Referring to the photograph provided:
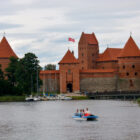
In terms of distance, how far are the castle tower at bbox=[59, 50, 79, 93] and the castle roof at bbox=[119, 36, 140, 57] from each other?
9166mm

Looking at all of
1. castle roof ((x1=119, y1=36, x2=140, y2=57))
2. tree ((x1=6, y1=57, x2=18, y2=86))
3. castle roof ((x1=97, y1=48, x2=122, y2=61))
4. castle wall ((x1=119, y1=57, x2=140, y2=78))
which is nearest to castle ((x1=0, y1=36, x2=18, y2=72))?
tree ((x1=6, y1=57, x2=18, y2=86))

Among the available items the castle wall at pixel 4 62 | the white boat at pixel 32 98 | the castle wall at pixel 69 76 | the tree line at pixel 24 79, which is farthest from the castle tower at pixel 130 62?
the white boat at pixel 32 98

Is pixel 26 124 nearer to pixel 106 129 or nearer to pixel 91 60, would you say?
pixel 106 129

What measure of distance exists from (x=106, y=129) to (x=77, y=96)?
145 feet

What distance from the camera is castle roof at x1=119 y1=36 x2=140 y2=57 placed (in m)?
98.0

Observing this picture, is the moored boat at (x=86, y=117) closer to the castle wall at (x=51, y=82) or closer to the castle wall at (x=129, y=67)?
the castle wall at (x=51, y=82)

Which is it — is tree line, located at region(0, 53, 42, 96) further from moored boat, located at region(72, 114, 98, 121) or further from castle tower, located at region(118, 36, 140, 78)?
moored boat, located at region(72, 114, 98, 121)

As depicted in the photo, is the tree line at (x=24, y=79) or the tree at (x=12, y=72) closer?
the tree line at (x=24, y=79)

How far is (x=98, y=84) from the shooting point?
318 feet

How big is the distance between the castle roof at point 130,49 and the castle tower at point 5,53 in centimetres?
1944

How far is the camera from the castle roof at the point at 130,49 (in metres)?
98.0

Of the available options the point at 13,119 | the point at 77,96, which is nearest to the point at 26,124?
the point at 13,119

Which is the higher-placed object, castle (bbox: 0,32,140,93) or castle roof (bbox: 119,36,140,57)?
castle roof (bbox: 119,36,140,57)

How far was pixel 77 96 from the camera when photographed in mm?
87625
